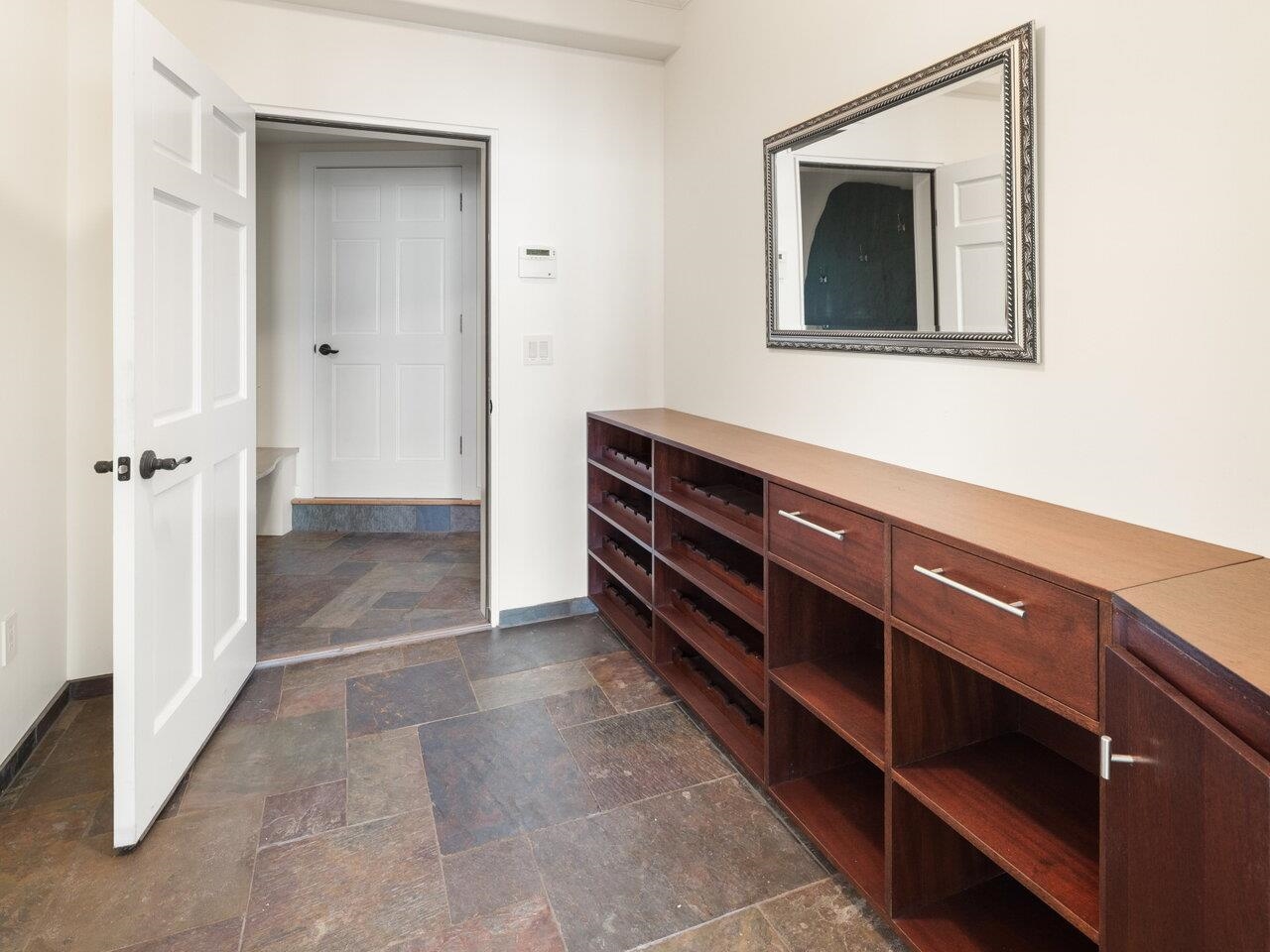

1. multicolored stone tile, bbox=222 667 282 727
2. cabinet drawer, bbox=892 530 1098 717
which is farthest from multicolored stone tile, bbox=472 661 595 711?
cabinet drawer, bbox=892 530 1098 717

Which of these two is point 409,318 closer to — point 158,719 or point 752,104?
point 752,104

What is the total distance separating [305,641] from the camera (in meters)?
2.99

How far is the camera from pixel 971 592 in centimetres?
121

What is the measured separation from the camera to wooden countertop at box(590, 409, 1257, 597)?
1.12 metres

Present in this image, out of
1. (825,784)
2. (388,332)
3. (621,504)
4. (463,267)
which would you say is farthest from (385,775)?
(463,267)

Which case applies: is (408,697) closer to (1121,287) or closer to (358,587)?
(358,587)

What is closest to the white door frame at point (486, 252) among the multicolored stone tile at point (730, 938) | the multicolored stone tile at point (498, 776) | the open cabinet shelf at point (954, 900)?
the multicolored stone tile at point (498, 776)

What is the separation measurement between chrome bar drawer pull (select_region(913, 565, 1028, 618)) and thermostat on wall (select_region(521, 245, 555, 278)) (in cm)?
223

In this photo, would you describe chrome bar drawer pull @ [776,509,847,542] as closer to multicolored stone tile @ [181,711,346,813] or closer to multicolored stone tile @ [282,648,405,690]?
multicolored stone tile @ [181,711,346,813]

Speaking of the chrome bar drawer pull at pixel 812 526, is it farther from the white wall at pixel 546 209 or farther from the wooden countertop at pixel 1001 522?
the white wall at pixel 546 209

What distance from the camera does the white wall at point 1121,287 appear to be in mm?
1198

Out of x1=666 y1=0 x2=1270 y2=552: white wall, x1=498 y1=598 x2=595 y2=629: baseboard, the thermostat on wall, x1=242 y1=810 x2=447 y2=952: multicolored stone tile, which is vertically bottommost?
x1=242 y1=810 x2=447 y2=952: multicolored stone tile

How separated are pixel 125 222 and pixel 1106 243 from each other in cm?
210

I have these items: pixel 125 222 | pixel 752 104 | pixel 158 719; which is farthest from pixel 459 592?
pixel 752 104
